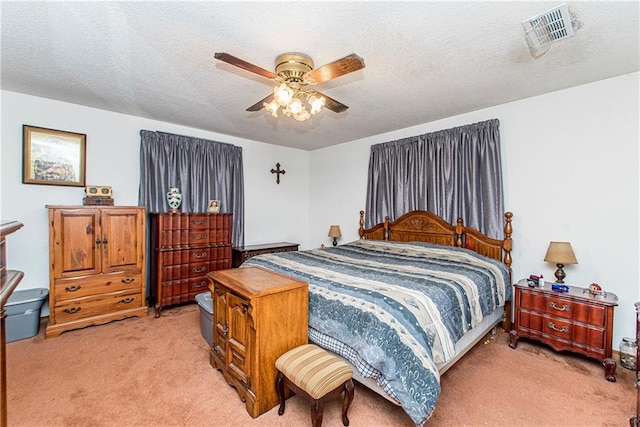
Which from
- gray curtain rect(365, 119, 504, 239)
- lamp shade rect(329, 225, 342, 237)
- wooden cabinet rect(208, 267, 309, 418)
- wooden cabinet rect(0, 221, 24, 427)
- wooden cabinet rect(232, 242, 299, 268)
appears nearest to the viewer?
wooden cabinet rect(0, 221, 24, 427)

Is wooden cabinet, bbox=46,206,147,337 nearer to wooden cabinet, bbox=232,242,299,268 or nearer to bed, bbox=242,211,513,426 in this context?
wooden cabinet, bbox=232,242,299,268

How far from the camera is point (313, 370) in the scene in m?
1.77

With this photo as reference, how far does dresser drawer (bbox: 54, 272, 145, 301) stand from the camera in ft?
10.4

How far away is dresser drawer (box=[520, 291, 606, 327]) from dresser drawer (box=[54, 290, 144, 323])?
441cm

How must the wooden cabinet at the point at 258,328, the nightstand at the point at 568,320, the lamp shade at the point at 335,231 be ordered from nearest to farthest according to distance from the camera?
the wooden cabinet at the point at 258,328 < the nightstand at the point at 568,320 < the lamp shade at the point at 335,231

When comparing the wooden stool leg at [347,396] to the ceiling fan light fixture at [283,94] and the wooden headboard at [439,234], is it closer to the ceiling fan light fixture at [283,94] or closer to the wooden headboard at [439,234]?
the ceiling fan light fixture at [283,94]

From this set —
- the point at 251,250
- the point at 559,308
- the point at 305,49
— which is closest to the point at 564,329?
the point at 559,308

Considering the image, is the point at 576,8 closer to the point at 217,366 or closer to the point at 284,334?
the point at 284,334

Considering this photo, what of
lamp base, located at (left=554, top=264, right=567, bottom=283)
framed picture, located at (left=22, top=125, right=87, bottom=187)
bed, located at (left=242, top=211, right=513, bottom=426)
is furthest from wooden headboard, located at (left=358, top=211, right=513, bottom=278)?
framed picture, located at (left=22, top=125, right=87, bottom=187)

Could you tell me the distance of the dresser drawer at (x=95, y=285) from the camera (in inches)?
125

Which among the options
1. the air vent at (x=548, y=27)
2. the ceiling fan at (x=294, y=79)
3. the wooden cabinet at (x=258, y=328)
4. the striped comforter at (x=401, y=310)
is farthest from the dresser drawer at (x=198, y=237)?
the air vent at (x=548, y=27)

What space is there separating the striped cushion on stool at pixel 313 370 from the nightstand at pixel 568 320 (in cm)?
211

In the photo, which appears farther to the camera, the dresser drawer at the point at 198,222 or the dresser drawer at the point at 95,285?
the dresser drawer at the point at 198,222

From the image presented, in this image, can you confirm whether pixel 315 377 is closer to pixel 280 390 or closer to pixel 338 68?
pixel 280 390
